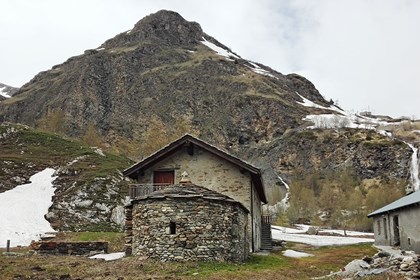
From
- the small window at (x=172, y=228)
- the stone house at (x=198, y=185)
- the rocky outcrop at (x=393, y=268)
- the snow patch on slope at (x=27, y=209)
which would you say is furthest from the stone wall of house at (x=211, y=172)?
the snow patch on slope at (x=27, y=209)

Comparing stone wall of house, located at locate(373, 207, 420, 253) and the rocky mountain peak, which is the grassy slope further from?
the rocky mountain peak

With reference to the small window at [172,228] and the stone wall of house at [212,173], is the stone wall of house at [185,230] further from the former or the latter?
the stone wall of house at [212,173]

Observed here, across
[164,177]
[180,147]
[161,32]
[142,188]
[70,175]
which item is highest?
[161,32]

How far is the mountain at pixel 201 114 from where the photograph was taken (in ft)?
288

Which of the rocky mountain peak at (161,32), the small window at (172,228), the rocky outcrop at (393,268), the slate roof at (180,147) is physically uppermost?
the rocky mountain peak at (161,32)

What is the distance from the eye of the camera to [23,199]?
37625 mm

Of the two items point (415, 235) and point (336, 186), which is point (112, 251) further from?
point (336, 186)

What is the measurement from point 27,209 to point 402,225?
2705cm

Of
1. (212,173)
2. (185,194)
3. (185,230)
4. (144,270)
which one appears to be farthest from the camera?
(212,173)

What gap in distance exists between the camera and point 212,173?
2522 cm

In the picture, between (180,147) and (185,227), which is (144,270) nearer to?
(185,227)

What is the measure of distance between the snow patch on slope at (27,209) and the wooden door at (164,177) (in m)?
10.0

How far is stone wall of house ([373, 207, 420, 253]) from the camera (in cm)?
2284

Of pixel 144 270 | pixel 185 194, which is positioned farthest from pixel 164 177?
pixel 144 270
